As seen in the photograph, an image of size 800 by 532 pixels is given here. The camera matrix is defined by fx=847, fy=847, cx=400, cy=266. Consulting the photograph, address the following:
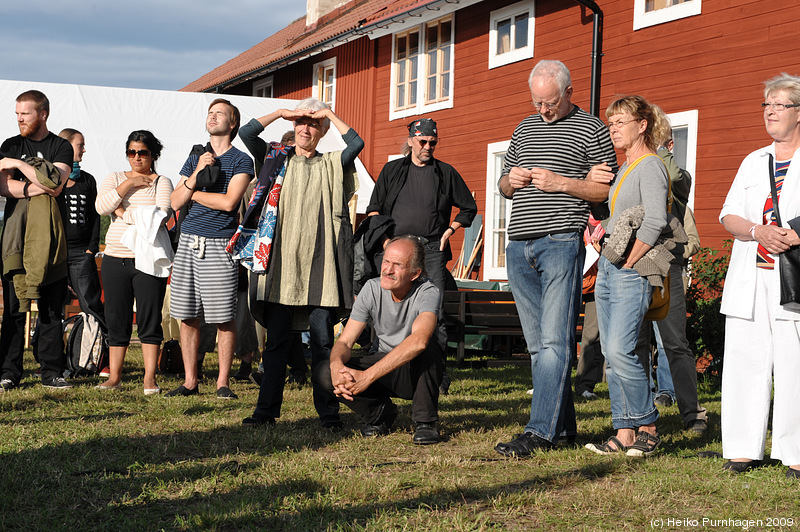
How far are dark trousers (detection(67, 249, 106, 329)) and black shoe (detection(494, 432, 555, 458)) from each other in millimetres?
4622

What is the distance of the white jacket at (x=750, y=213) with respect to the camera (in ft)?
13.6

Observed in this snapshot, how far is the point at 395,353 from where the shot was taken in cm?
467

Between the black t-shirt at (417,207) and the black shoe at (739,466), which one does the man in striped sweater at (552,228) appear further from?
the black t-shirt at (417,207)

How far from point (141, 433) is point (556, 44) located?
9855mm

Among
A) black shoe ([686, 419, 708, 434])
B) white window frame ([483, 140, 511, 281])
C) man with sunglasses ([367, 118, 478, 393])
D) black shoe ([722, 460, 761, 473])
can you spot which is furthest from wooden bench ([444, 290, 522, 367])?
black shoe ([722, 460, 761, 473])

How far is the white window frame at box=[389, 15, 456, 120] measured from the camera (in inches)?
596

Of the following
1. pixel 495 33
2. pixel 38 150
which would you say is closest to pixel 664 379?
pixel 38 150

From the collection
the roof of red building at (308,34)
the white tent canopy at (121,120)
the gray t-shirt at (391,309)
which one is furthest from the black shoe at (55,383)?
the roof of red building at (308,34)

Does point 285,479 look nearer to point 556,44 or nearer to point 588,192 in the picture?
point 588,192

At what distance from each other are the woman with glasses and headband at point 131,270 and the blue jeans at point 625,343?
142 inches

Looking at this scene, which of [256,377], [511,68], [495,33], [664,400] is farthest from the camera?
[495,33]

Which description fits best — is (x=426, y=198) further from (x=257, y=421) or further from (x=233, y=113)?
(x=257, y=421)

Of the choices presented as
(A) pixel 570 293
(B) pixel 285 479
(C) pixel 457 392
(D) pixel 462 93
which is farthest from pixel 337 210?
(D) pixel 462 93

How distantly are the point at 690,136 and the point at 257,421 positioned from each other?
740 centimetres
